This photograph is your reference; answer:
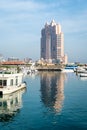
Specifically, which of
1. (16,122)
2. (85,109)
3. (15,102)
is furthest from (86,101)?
(16,122)

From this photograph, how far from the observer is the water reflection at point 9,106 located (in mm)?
38225

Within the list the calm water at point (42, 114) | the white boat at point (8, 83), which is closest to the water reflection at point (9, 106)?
the calm water at point (42, 114)

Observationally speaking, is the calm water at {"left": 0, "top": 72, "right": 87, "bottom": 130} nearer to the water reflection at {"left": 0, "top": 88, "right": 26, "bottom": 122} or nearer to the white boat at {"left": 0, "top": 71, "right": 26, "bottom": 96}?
the water reflection at {"left": 0, "top": 88, "right": 26, "bottom": 122}

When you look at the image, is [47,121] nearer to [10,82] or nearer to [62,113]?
[62,113]

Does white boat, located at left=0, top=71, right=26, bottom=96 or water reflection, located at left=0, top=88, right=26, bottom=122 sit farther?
white boat, located at left=0, top=71, right=26, bottom=96

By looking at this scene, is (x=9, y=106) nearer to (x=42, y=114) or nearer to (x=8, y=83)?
(x=42, y=114)

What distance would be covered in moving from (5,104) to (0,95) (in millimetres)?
7953

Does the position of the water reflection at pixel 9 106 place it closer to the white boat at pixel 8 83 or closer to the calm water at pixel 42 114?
the calm water at pixel 42 114

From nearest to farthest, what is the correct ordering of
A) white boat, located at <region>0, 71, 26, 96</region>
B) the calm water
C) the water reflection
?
1. the calm water
2. the water reflection
3. white boat, located at <region>0, 71, 26, 96</region>

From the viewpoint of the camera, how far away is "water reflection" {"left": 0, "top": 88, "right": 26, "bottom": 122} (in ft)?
125

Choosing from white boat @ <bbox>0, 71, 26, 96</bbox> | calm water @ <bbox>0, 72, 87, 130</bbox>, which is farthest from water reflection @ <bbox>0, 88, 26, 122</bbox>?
white boat @ <bbox>0, 71, 26, 96</bbox>

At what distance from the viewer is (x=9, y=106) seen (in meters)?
45.3

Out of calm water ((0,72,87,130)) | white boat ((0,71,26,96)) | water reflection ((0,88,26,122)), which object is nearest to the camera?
calm water ((0,72,87,130))

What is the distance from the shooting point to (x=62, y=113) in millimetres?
40250
